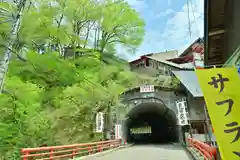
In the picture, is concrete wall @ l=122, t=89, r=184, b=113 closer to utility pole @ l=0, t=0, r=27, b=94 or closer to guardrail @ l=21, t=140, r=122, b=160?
guardrail @ l=21, t=140, r=122, b=160

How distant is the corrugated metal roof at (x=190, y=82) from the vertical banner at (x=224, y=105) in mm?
18322

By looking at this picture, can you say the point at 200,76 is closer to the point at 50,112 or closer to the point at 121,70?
the point at 50,112

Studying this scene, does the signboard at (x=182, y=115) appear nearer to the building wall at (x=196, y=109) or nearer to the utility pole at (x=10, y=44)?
the building wall at (x=196, y=109)

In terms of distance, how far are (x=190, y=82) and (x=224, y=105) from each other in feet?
66.8

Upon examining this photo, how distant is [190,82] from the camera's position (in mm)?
23828

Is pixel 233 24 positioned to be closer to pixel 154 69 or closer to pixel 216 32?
pixel 216 32

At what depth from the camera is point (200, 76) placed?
14.7 feet

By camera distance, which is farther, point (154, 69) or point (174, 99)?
point (154, 69)

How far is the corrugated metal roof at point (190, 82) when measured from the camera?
2234cm

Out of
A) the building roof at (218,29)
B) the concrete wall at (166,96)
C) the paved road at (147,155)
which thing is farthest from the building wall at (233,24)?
the concrete wall at (166,96)

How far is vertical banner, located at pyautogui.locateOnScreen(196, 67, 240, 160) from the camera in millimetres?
3910

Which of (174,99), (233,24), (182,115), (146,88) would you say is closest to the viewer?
(233,24)

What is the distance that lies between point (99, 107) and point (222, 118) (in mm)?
15777

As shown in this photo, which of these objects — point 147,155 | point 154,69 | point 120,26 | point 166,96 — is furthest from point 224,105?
point 154,69
